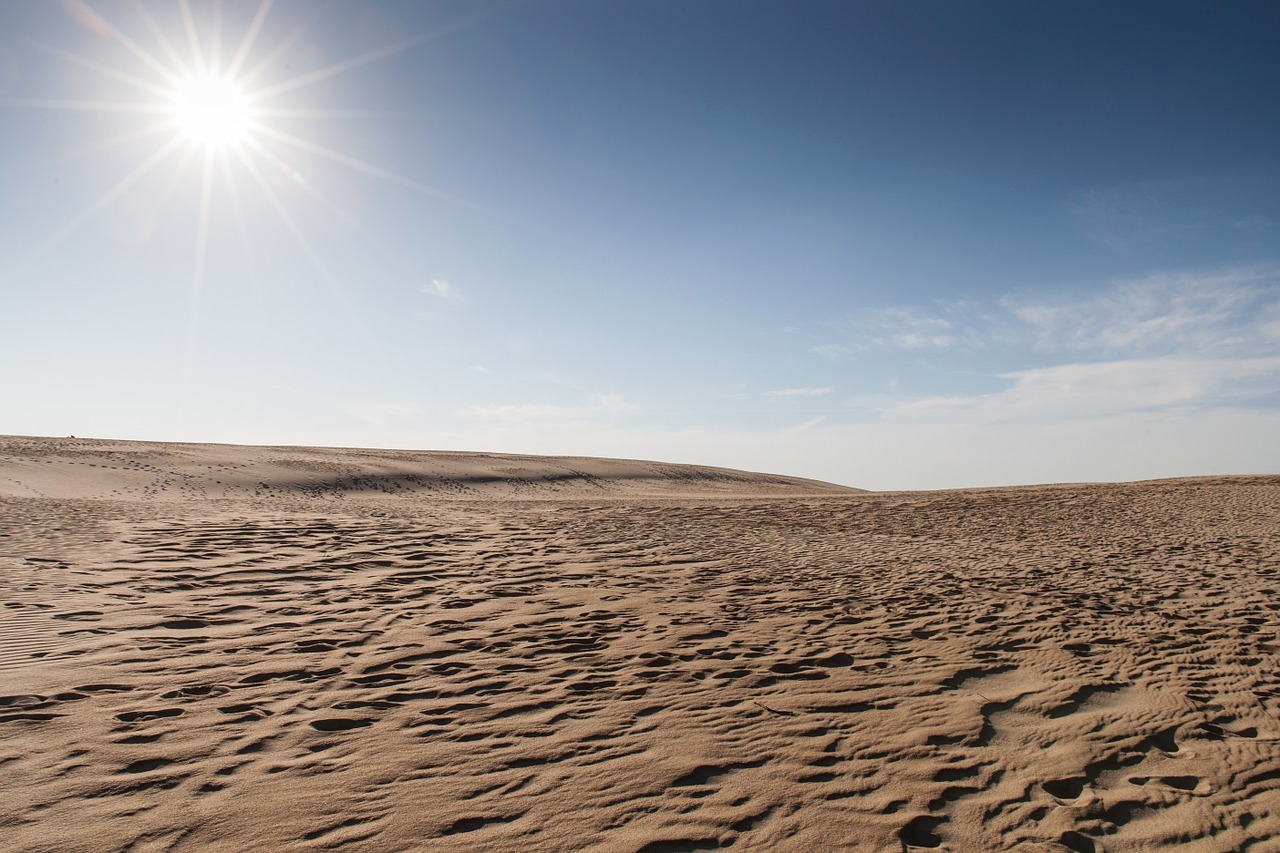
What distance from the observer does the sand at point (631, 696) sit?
11.3 ft

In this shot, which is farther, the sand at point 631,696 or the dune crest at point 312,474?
the dune crest at point 312,474

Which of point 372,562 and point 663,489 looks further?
point 663,489

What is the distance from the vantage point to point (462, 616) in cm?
748

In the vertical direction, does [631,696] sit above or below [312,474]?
below

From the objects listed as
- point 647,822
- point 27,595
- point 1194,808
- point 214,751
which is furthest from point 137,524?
point 1194,808

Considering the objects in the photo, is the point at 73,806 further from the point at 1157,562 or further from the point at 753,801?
the point at 1157,562

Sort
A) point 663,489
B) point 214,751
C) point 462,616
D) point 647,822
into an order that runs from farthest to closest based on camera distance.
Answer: point 663,489, point 462,616, point 214,751, point 647,822

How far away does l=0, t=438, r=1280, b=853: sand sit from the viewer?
344 cm

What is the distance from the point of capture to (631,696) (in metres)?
5.15

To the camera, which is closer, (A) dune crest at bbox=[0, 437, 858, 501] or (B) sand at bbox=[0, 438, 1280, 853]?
(B) sand at bbox=[0, 438, 1280, 853]

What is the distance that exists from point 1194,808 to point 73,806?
605 cm

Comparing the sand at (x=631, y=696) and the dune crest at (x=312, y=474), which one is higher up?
the dune crest at (x=312, y=474)

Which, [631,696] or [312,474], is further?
[312,474]

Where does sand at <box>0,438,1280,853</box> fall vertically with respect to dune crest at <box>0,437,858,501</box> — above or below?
below
